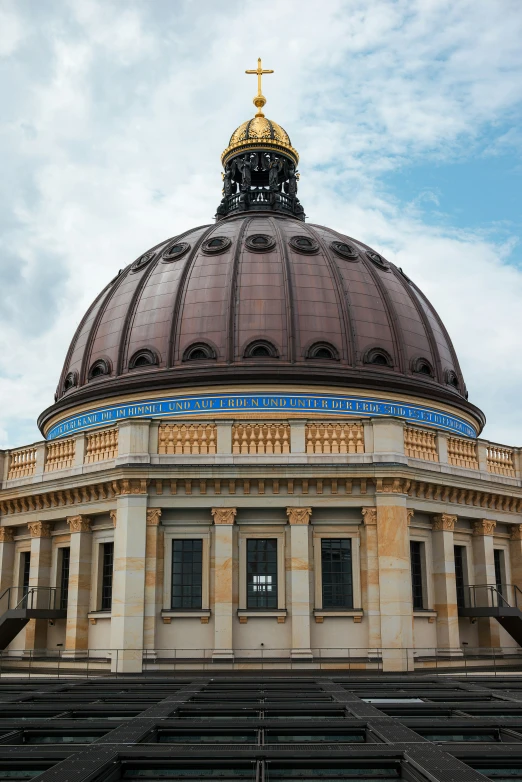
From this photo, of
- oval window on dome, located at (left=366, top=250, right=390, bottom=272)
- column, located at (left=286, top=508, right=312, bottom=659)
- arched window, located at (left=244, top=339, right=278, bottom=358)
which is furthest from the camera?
oval window on dome, located at (left=366, top=250, right=390, bottom=272)

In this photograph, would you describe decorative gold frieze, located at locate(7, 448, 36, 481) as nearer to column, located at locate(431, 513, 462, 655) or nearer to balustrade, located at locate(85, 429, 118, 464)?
balustrade, located at locate(85, 429, 118, 464)

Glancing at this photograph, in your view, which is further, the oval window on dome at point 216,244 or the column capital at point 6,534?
the oval window on dome at point 216,244

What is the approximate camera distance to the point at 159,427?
29.1 metres

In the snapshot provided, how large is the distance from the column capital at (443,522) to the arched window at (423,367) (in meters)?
9.40

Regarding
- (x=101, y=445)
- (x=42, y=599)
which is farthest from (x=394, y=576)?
(x=42, y=599)

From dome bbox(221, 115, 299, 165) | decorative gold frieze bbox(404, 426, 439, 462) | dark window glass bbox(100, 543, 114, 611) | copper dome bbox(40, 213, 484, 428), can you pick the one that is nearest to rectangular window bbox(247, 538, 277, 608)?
dark window glass bbox(100, 543, 114, 611)

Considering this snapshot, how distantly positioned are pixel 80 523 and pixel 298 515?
7.97 m

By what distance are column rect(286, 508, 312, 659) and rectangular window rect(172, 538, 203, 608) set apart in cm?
308

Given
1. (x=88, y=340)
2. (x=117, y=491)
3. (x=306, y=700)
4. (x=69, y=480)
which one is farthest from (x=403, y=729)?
(x=88, y=340)

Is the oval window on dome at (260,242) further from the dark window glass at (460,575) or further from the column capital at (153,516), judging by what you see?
the dark window glass at (460,575)

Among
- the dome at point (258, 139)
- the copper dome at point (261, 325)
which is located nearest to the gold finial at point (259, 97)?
the dome at point (258, 139)

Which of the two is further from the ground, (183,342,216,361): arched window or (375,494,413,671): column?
(183,342,216,361): arched window

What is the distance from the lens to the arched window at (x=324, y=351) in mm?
36250

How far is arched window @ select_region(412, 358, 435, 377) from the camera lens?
127 feet
